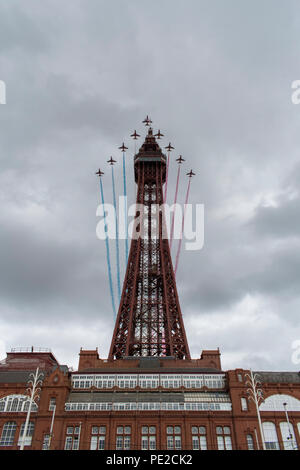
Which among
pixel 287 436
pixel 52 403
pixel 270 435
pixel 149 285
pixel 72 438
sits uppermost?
pixel 149 285

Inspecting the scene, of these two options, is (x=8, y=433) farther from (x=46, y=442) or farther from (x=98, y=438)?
(x=98, y=438)

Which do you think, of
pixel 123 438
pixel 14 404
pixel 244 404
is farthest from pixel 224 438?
pixel 14 404

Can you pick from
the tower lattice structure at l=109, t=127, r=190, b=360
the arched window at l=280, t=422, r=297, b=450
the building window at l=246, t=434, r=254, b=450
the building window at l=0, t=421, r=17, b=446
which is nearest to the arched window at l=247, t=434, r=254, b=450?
the building window at l=246, t=434, r=254, b=450

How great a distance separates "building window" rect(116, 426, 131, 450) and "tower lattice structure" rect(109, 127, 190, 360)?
55.4ft

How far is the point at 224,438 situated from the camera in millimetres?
44562

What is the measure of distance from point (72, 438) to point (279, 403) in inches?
1007

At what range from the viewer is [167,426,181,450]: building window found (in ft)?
144

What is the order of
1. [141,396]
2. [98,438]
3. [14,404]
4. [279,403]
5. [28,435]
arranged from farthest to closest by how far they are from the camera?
[14,404], [141,396], [279,403], [28,435], [98,438]

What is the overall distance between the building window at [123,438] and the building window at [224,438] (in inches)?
415

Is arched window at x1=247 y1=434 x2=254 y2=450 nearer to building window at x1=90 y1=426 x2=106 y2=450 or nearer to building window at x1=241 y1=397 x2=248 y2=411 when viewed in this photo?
building window at x1=241 y1=397 x2=248 y2=411

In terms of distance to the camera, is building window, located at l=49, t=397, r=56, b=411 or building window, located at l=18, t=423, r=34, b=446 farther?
building window, located at l=49, t=397, r=56, b=411

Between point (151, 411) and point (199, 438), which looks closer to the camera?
point (199, 438)

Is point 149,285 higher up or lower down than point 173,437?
higher up
